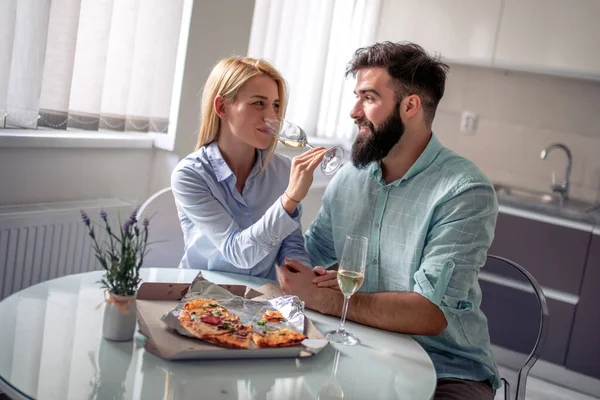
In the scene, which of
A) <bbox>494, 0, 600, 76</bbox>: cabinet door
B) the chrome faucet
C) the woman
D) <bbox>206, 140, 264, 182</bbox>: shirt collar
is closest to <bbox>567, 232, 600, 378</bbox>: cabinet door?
the chrome faucet

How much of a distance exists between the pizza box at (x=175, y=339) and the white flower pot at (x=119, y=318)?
39 millimetres

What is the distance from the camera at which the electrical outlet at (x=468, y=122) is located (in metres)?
4.07

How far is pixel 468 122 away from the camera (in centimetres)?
408

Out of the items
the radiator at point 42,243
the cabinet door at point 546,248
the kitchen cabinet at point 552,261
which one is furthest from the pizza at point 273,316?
the cabinet door at point 546,248

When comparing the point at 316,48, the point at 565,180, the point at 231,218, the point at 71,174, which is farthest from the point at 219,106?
the point at 565,180

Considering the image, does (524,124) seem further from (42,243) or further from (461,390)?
(42,243)

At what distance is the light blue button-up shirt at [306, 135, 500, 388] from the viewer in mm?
1651

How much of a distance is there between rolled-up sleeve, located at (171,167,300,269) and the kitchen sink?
2.01 metres

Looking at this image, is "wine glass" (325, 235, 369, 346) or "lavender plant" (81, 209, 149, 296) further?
"wine glass" (325, 235, 369, 346)

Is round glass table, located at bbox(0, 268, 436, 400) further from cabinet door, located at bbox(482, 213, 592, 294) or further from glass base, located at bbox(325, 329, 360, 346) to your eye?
cabinet door, located at bbox(482, 213, 592, 294)

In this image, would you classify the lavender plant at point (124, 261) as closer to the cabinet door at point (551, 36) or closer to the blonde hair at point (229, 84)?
the blonde hair at point (229, 84)

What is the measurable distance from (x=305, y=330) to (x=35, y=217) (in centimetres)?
118

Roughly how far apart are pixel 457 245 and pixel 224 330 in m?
0.66

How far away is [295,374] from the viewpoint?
3.96 feet
